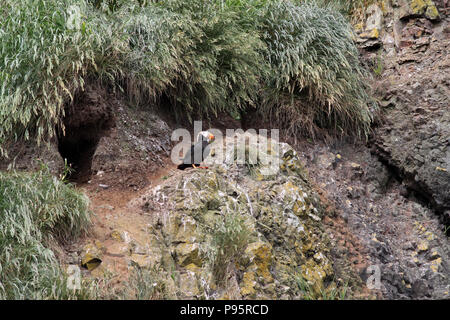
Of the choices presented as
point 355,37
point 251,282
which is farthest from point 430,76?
point 251,282

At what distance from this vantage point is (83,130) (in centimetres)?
476

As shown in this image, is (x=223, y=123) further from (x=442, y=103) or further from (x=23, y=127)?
(x=442, y=103)

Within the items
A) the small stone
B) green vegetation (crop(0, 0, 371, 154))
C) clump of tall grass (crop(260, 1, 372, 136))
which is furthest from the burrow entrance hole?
the small stone

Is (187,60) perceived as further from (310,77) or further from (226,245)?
(226,245)

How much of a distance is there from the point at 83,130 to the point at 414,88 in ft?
14.4

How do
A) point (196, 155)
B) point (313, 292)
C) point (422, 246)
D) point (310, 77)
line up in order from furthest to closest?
point (310, 77)
point (422, 246)
point (196, 155)
point (313, 292)

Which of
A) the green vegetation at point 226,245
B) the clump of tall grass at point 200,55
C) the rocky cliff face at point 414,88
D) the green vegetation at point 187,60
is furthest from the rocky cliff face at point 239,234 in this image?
the rocky cliff face at point 414,88

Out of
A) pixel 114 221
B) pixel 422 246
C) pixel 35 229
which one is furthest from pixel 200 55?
pixel 422 246

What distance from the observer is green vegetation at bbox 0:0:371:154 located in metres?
4.24

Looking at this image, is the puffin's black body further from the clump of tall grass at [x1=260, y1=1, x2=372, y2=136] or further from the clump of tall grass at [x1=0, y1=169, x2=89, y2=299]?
the clump of tall grass at [x1=260, y1=1, x2=372, y2=136]

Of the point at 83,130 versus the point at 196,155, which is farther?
the point at 83,130

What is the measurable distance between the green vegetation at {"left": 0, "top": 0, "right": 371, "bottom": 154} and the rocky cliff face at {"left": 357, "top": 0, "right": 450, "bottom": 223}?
0.41 meters

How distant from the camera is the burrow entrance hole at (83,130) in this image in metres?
4.57

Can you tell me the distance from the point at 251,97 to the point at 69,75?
2.37 metres
